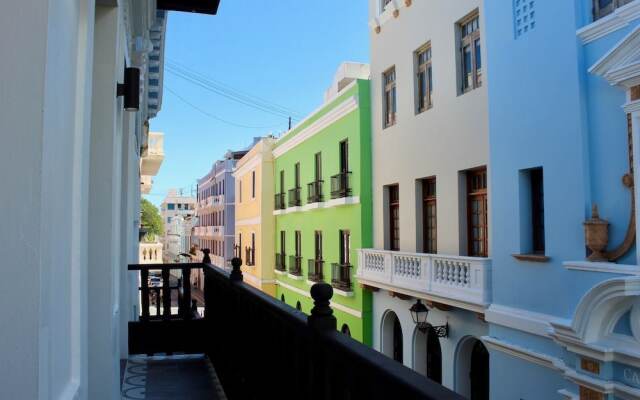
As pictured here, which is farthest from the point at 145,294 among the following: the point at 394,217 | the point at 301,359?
the point at 394,217

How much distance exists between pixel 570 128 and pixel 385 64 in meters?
7.35

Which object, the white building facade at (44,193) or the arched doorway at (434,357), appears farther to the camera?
the arched doorway at (434,357)

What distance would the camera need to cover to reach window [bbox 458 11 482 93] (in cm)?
1051

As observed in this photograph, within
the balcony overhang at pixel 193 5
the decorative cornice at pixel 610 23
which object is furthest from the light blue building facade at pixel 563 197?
the balcony overhang at pixel 193 5

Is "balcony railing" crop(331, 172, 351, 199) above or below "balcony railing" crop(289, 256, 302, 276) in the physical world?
above

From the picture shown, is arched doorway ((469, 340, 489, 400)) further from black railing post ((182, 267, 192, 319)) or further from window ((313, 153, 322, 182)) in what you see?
window ((313, 153, 322, 182))

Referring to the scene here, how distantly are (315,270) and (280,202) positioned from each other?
5.55m

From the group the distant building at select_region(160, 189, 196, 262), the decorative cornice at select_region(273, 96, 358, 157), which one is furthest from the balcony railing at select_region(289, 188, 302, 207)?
the distant building at select_region(160, 189, 196, 262)

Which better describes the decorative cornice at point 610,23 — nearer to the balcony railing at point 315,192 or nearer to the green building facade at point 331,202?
the green building facade at point 331,202

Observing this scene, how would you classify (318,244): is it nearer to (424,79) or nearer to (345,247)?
(345,247)

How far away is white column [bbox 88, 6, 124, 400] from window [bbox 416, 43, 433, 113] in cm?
994

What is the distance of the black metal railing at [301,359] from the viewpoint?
124 centimetres

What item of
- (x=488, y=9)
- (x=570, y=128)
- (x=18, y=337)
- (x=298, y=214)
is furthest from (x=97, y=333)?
(x=298, y=214)

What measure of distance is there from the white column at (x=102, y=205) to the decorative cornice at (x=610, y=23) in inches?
247
